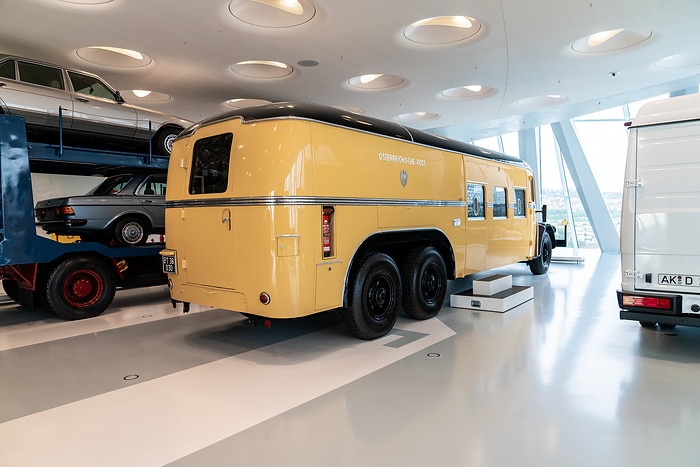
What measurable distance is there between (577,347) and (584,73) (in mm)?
8776

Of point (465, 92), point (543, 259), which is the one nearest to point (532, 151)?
point (465, 92)

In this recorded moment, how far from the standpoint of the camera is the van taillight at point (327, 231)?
448cm

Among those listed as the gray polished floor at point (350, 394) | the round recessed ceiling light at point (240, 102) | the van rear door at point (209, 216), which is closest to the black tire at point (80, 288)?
the gray polished floor at point (350, 394)

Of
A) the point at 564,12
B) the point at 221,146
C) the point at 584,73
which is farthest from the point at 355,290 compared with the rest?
the point at 584,73

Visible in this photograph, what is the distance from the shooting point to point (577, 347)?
4.79 meters

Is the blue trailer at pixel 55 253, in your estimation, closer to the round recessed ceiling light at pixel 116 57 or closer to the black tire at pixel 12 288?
the black tire at pixel 12 288

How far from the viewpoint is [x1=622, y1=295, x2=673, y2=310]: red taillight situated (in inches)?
170

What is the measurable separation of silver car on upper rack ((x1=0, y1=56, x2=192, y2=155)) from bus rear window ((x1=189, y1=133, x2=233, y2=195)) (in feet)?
8.84

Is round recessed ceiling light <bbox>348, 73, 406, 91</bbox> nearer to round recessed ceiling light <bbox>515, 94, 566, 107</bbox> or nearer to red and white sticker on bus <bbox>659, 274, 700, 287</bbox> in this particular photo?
round recessed ceiling light <bbox>515, 94, 566, 107</bbox>

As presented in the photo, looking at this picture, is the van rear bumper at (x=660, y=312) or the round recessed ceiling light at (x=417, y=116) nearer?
the van rear bumper at (x=660, y=312)

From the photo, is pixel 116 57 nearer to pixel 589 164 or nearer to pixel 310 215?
pixel 310 215

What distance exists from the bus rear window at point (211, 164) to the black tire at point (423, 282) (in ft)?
8.44

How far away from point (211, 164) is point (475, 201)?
4154mm

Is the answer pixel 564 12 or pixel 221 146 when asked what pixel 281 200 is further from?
pixel 564 12
